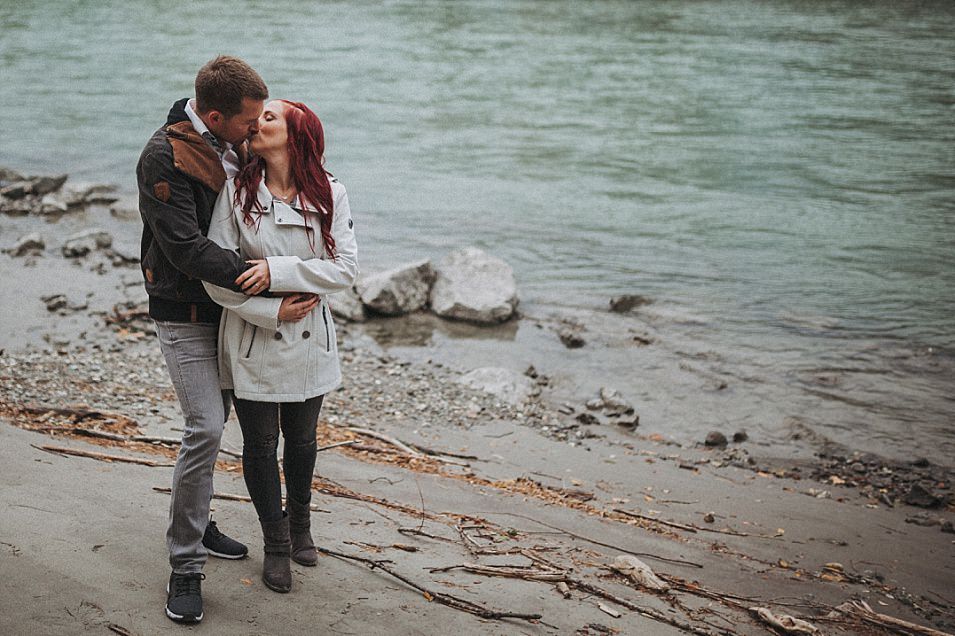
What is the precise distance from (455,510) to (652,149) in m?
12.8

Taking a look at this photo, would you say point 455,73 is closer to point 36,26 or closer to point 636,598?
point 36,26

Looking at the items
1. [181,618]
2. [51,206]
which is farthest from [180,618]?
[51,206]

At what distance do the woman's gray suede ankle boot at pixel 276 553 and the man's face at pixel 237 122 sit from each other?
1.53 m

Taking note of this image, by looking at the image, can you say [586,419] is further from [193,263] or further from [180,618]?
[193,263]

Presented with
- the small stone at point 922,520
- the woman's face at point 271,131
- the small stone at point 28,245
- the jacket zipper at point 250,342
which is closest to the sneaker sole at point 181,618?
the jacket zipper at point 250,342

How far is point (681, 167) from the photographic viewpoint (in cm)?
1570

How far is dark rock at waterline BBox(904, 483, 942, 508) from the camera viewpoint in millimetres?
6074

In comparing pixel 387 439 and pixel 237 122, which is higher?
pixel 237 122

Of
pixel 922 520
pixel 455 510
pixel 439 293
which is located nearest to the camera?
pixel 455 510

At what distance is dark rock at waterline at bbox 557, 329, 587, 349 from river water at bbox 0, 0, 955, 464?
1.69 feet

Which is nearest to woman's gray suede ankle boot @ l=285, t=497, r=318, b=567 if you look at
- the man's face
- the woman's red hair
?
the woman's red hair

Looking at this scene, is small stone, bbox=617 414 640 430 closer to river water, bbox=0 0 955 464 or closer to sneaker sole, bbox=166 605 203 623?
river water, bbox=0 0 955 464

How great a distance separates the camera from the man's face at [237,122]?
10.7 feet

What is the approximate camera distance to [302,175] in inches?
136
